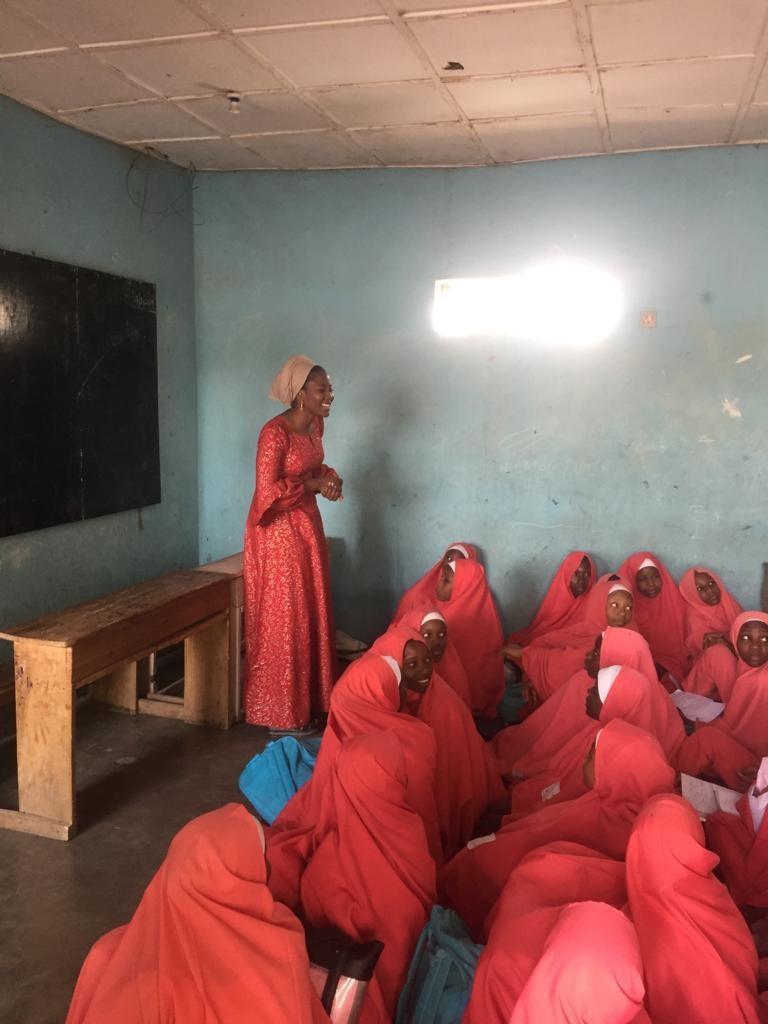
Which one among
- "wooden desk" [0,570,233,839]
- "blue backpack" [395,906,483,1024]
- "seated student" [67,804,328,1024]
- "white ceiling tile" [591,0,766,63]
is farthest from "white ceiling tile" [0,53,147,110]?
"blue backpack" [395,906,483,1024]

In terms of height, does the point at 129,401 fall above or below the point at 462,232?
below

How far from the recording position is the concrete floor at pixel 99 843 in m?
2.68

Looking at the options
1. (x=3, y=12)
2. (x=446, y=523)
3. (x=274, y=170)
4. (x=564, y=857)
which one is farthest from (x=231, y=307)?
(x=564, y=857)

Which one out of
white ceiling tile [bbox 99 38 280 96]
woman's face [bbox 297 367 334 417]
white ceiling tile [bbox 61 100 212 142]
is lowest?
woman's face [bbox 297 367 334 417]

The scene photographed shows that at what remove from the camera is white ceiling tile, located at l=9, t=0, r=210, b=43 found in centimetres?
304

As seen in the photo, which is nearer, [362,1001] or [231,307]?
[362,1001]

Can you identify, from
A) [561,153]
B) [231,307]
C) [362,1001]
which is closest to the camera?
[362,1001]

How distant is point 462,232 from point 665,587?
2.63 meters

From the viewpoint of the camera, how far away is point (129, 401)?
203 inches

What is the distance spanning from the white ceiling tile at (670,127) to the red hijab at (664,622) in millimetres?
2473

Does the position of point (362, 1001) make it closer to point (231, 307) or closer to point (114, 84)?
point (114, 84)

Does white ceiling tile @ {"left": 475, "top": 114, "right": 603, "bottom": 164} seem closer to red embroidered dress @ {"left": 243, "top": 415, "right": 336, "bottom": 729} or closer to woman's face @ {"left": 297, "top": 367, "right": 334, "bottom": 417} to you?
woman's face @ {"left": 297, "top": 367, "right": 334, "bottom": 417}

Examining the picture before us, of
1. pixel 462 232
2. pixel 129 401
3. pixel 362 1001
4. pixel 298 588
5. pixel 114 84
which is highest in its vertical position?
pixel 114 84

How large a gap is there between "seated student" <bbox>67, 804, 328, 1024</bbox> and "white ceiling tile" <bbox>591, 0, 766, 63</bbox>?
3081mm
